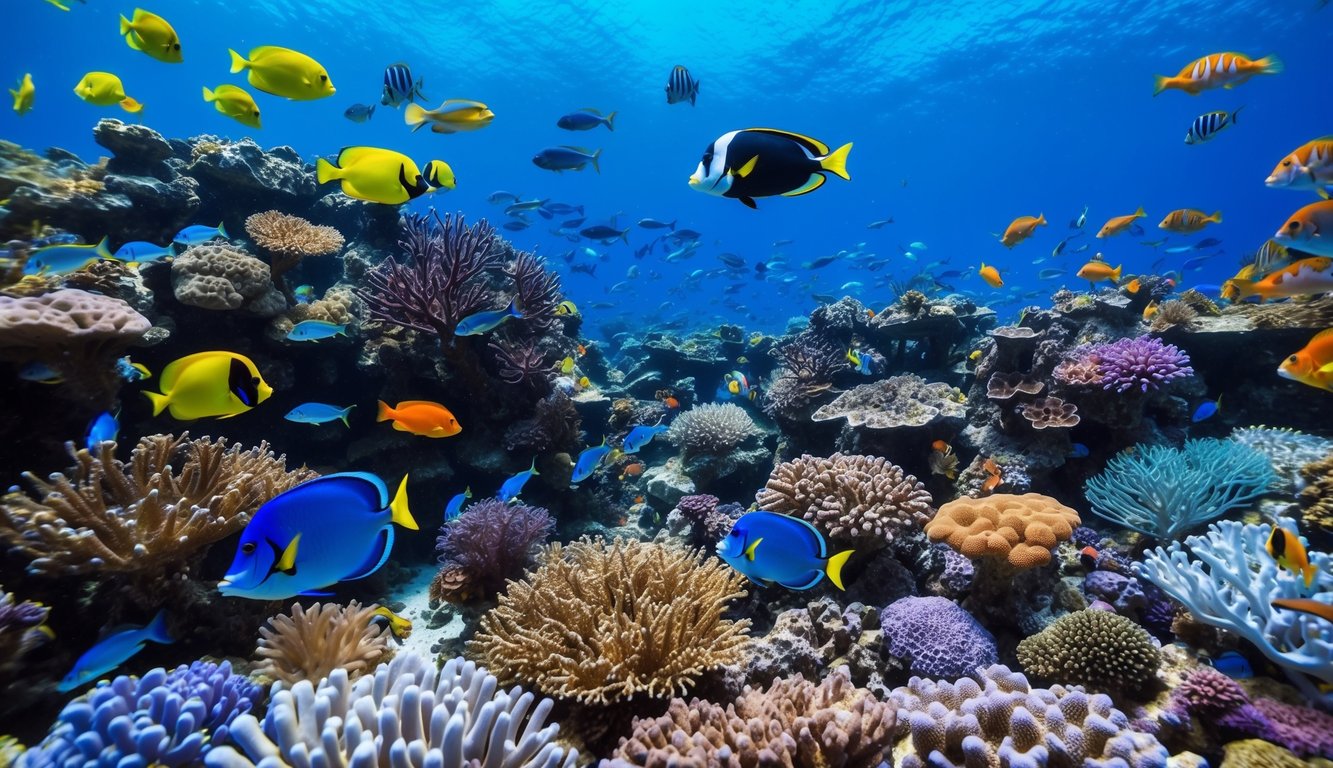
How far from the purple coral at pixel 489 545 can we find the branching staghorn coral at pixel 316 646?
124 centimetres

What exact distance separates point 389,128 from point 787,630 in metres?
72.2

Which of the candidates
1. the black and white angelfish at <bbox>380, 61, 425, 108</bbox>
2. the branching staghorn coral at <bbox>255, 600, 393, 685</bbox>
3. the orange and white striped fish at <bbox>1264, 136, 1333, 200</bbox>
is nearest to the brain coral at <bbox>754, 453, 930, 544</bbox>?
the branching staghorn coral at <bbox>255, 600, 393, 685</bbox>

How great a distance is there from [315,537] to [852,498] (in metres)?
3.51

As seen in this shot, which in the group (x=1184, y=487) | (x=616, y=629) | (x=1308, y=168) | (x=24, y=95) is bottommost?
(x=616, y=629)

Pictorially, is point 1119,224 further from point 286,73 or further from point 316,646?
point 316,646

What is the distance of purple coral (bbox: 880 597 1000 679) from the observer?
10.3 feet

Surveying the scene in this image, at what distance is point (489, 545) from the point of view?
435 centimetres

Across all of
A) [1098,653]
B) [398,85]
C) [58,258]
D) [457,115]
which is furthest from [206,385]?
[1098,653]

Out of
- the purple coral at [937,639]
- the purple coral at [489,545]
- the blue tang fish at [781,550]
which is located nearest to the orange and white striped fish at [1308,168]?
the purple coral at [937,639]

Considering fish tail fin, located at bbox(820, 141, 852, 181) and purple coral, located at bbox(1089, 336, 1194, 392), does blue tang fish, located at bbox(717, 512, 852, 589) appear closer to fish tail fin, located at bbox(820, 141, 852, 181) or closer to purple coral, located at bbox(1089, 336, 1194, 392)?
fish tail fin, located at bbox(820, 141, 852, 181)

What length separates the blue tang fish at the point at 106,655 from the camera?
2.54 meters

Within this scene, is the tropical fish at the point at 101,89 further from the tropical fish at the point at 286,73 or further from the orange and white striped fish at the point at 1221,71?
the orange and white striped fish at the point at 1221,71

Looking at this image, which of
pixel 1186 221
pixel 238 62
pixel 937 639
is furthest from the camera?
pixel 1186 221

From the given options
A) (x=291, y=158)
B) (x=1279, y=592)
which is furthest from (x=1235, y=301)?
(x=291, y=158)
